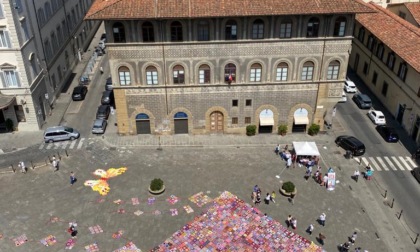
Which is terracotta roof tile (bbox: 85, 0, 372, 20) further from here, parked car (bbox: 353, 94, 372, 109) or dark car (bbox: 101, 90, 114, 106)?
parked car (bbox: 353, 94, 372, 109)

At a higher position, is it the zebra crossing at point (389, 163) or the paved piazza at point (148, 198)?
the paved piazza at point (148, 198)

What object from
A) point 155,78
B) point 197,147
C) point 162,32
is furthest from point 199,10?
point 197,147

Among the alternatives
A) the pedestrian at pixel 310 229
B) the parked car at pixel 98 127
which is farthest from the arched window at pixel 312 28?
A: the parked car at pixel 98 127

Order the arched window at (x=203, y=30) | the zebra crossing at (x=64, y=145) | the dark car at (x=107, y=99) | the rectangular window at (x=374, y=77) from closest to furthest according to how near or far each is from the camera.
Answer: the arched window at (x=203, y=30)
the zebra crossing at (x=64, y=145)
the dark car at (x=107, y=99)
the rectangular window at (x=374, y=77)

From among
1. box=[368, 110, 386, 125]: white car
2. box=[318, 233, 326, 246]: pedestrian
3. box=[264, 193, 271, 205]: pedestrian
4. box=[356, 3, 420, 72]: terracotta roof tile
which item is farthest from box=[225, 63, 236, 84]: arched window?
box=[356, 3, 420, 72]: terracotta roof tile

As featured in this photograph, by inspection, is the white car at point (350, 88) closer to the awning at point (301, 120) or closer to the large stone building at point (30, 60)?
the awning at point (301, 120)

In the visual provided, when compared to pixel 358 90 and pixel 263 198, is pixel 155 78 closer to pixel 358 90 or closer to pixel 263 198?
pixel 263 198

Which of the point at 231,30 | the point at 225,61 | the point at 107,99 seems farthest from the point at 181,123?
the point at 107,99
